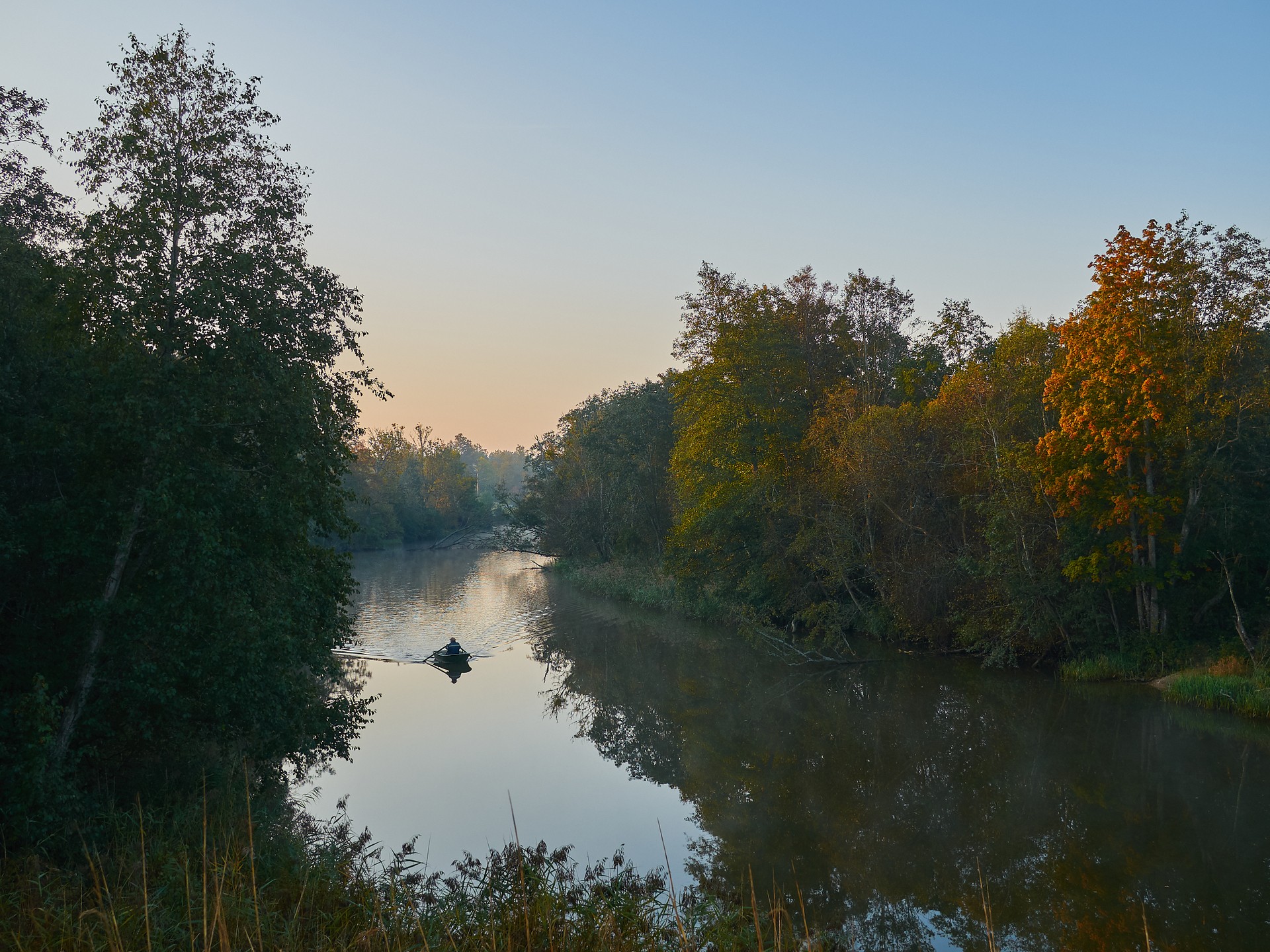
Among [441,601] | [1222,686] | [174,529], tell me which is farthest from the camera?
[441,601]

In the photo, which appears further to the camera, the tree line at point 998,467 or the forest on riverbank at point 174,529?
the tree line at point 998,467

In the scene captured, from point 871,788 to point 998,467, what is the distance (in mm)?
10079

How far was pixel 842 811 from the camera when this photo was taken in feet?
43.8

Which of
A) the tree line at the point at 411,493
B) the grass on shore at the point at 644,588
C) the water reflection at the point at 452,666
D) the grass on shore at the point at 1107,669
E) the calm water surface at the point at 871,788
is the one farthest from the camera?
the tree line at the point at 411,493

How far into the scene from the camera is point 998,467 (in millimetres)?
21109

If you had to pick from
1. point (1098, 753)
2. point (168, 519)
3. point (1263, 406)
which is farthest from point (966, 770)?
point (168, 519)

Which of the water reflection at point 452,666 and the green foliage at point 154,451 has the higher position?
the green foliage at point 154,451

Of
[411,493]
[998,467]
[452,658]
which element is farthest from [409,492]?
[998,467]

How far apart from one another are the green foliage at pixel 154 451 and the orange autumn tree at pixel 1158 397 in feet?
54.7

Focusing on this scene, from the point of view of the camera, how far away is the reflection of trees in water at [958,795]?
396 inches

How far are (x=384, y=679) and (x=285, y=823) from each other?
12.4 metres

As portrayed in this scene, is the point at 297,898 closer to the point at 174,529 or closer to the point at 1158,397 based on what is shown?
the point at 174,529

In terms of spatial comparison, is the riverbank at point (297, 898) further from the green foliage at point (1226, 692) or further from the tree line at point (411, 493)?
the tree line at point (411, 493)

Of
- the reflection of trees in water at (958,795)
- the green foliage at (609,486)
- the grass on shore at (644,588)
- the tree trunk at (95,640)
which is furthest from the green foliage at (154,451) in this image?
the green foliage at (609,486)
